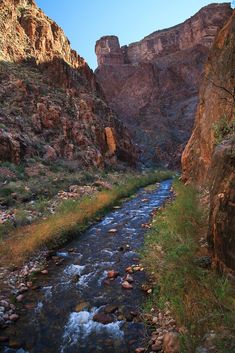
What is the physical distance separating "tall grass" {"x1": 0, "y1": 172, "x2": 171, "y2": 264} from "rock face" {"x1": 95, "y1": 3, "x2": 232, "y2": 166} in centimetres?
3966

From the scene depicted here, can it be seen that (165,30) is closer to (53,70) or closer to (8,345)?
(53,70)

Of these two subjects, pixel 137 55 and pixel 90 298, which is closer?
pixel 90 298

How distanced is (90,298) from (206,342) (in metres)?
3.63

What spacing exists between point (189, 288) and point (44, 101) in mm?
25444

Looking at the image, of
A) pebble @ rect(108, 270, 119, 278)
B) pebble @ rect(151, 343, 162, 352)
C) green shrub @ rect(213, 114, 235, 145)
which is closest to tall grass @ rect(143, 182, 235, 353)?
pebble @ rect(151, 343, 162, 352)

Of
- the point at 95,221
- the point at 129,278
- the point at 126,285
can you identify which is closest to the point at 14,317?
the point at 126,285

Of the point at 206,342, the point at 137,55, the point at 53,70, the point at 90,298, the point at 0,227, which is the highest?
the point at 137,55

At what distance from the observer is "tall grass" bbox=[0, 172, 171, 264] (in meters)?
9.75

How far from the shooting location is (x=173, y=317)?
226 inches

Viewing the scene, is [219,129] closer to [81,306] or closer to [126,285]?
[126,285]

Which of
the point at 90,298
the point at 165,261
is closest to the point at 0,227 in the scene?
the point at 90,298

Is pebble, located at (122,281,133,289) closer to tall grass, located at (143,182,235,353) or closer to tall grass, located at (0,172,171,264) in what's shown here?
tall grass, located at (143,182,235,353)

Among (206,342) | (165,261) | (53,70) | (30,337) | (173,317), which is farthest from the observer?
(53,70)

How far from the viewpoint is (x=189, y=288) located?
19.4 feet
